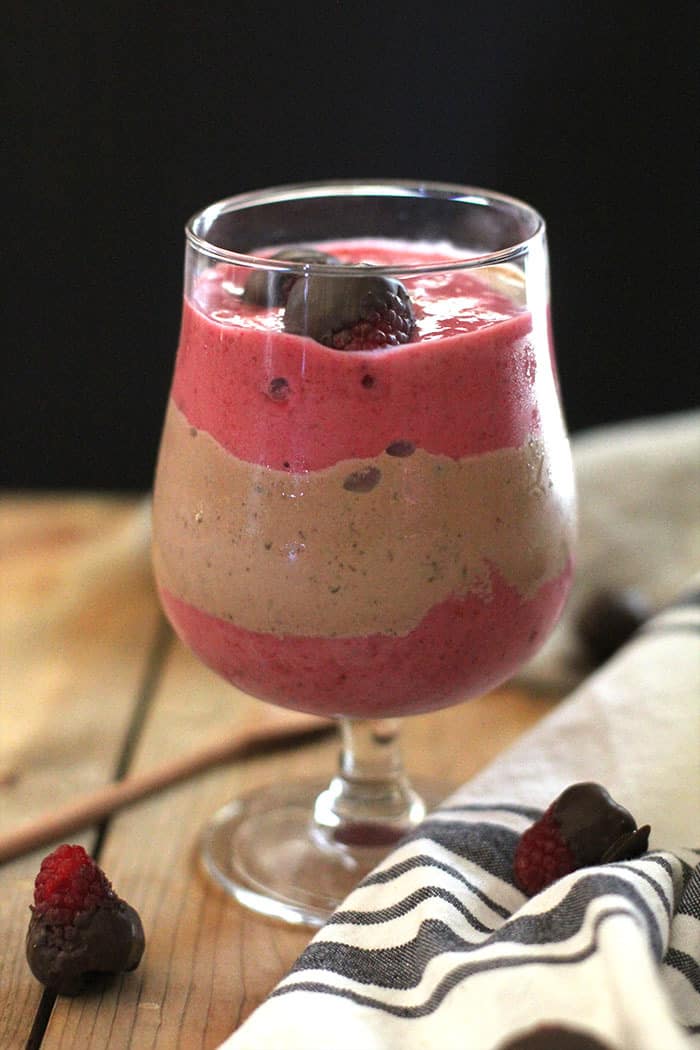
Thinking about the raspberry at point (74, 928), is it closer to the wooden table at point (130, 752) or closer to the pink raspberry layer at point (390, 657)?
the wooden table at point (130, 752)

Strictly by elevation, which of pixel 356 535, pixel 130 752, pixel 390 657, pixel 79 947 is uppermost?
pixel 356 535

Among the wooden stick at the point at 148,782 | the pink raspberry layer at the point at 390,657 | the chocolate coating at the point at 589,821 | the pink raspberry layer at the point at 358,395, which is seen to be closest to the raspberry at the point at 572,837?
the chocolate coating at the point at 589,821

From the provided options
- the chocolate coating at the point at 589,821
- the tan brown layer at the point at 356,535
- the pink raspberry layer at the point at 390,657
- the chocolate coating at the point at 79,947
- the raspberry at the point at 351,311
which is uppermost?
the raspberry at the point at 351,311

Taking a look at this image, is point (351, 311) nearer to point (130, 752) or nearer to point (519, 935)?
point (519, 935)

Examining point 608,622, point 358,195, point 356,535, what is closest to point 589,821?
point 356,535

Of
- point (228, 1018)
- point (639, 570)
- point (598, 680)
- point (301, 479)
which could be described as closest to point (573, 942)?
point (228, 1018)

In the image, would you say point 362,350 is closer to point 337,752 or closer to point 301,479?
point 301,479

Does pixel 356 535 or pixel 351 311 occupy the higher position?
pixel 351 311
